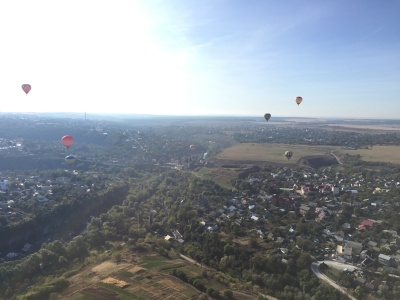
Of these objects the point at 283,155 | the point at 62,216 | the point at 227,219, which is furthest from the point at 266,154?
the point at 62,216

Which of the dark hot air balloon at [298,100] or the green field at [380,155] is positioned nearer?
the dark hot air balloon at [298,100]

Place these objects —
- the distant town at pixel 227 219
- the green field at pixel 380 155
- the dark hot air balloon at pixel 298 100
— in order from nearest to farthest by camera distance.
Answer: the distant town at pixel 227 219
the dark hot air balloon at pixel 298 100
the green field at pixel 380 155

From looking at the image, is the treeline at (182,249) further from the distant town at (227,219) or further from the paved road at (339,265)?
the paved road at (339,265)

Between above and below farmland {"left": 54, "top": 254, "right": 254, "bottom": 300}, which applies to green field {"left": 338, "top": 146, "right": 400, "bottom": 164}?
above

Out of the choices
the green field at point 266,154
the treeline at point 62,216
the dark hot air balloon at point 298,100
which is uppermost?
the dark hot air balloon at point 298,100

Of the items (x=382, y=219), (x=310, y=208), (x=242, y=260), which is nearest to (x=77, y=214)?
(x=242, y=260)

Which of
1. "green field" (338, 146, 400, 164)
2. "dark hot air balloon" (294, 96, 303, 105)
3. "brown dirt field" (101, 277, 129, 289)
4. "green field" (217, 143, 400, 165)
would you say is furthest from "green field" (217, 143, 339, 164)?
"brown dirt field" (101, 277, 129, 289)

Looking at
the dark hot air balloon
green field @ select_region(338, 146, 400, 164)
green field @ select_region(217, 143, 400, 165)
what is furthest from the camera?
green field @ select_region(217, 143, 400, 165)

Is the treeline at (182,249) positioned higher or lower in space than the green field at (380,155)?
lower

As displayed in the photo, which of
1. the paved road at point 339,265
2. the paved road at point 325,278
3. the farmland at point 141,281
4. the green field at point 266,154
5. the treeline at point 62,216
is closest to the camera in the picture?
the farmland at point 141,281

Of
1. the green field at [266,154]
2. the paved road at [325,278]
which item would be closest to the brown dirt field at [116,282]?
the paved road at [325,278]

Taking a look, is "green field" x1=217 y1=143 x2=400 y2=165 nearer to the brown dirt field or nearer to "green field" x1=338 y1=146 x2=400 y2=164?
"green field" x1=338 y1=146 x2=400 y2=164

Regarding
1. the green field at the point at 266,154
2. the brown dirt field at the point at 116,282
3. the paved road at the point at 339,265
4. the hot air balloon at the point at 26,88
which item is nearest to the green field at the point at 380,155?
the green field at the point at 266,154

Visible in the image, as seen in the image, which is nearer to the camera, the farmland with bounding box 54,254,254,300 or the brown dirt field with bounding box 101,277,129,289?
the farmland with bounding box 54,254,254,300
